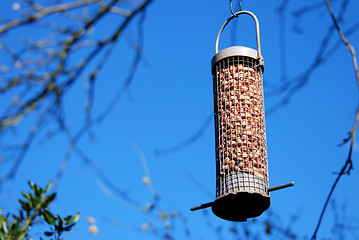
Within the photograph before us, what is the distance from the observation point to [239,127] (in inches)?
221

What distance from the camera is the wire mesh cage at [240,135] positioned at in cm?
537

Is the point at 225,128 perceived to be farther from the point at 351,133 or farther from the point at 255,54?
the point at 351,133

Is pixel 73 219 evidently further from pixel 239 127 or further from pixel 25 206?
pixel 239 127

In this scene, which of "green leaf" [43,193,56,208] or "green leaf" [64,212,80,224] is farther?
"green leaf" [64,212,80,224]

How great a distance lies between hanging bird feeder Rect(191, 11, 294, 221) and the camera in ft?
17.6

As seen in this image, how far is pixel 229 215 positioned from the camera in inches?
215

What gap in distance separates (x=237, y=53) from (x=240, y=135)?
2.69ft

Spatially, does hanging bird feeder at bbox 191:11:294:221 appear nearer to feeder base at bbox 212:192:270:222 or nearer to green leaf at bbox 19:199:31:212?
feeder base at bbox 212:192:270:222

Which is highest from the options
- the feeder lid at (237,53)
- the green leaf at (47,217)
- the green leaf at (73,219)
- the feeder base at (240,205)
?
the feeder lid at (237,53)

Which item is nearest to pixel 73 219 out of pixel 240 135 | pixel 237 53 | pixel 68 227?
pixel 68 227

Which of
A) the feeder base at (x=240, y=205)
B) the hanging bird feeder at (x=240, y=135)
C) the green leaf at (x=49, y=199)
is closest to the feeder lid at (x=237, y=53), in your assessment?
the hanging bird feeder at (x=240, y=135)

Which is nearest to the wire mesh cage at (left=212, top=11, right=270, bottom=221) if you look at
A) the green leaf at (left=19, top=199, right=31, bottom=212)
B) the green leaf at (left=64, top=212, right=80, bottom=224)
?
the green leaf at (left=64, top=212, right=80, bottom=224)

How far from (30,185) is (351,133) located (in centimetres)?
281

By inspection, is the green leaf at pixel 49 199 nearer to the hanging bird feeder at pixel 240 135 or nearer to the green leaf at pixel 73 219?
the green leaf at pixel 73 219
